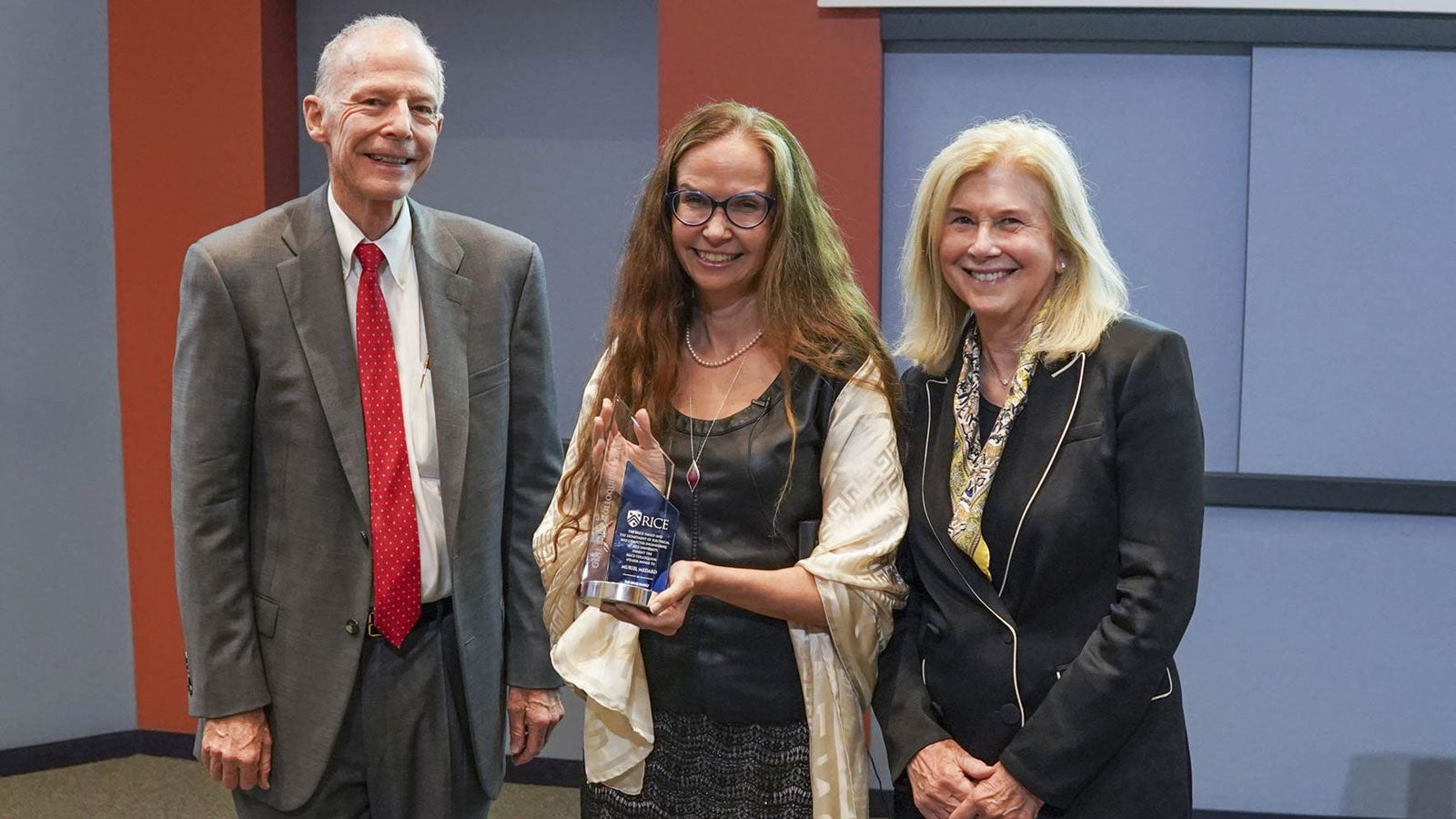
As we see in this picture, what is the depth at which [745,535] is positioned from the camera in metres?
1.90

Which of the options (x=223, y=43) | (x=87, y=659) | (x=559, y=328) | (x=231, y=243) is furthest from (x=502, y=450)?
(x=87, y=659)

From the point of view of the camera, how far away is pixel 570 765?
4.25 meters

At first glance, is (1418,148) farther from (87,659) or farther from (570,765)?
(87,659)

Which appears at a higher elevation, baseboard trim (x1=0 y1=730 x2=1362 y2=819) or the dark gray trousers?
the dark gray trousers

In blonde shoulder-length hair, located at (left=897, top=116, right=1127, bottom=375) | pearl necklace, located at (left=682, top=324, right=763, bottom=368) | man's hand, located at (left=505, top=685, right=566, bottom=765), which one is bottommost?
man's hand, located at (left=505, top=685, right=566, bottom=765)

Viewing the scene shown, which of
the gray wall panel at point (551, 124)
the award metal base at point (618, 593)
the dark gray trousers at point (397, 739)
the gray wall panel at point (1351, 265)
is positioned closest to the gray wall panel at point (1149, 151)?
the gray wall panel at point (1351, 265)

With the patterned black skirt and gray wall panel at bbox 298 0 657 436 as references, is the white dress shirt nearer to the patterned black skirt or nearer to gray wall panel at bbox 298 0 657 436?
the patterned black skirt

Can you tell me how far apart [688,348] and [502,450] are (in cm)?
37

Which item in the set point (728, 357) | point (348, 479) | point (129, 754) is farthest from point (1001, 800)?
point (129, 754)

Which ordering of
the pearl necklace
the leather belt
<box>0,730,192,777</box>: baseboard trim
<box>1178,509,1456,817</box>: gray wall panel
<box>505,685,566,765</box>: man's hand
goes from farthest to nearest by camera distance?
<box>0,730,192,777</box>: baseboard trim → <box>1178,509,1456,817</box>: gray wall panel → <box>505,685,566,765</box>: man's hand → the leather belt → the pearl necklace

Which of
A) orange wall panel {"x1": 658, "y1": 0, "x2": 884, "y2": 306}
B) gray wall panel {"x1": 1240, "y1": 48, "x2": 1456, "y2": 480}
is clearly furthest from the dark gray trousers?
gray wall panel {"x1": 1240, "y1": 48, "x2": 1456, "y2": 480}

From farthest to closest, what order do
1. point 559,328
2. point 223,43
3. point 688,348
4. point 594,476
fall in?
point 559,328 < point 223,43 < point 688,348 < point 594,476

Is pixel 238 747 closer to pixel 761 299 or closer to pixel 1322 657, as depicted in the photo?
pixel 761 299

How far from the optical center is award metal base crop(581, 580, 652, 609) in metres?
1.72
